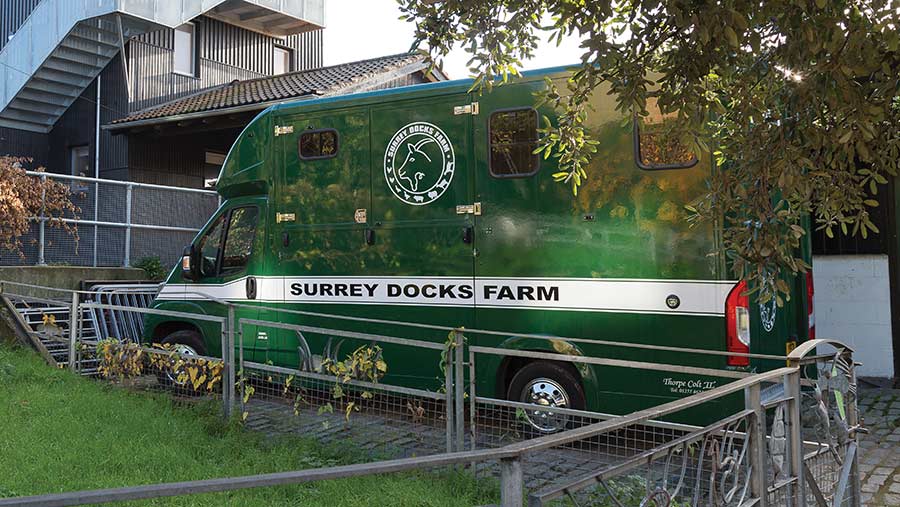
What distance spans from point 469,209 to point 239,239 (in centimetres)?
273

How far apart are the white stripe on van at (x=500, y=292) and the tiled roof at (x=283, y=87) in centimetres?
791

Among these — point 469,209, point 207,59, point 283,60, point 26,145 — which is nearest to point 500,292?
point 469,209

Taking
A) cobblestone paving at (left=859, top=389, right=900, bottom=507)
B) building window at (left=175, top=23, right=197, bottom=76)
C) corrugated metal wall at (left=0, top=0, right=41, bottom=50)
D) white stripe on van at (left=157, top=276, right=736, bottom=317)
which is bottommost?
cobblestone paving at (left=859, top=389, right=900, bottom=507)

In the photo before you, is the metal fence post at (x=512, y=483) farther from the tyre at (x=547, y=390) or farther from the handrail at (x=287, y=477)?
the tyre at (x=547, y=390)

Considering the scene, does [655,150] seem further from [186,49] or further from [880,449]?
[186,49]

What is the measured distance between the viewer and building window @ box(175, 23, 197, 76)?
19.0 metres

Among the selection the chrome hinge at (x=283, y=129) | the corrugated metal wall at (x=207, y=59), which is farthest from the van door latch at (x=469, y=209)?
the corrugated metal wall at (x=207, y=59)

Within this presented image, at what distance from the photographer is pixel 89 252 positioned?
12.6 meters

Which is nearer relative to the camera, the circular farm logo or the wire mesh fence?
the wire mesh fence

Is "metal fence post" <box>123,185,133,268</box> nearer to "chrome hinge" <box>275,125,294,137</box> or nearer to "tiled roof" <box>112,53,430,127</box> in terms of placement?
"tiled roof" <box>112,53,430,127</box>

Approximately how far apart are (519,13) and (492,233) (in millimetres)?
2567

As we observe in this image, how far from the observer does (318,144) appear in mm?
7582

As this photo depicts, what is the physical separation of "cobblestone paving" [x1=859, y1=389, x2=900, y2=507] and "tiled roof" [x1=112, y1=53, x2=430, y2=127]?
9.75 meters

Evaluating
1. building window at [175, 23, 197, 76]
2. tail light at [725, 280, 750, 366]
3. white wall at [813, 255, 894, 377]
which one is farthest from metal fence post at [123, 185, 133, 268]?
white wall at [813, 255, 894, 377]
